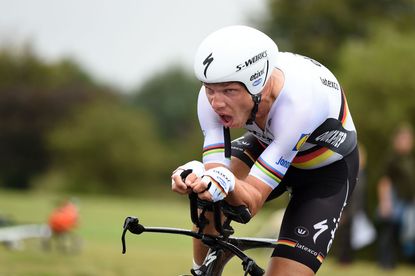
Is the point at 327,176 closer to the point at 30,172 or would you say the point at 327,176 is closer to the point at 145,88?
the point at 30,172

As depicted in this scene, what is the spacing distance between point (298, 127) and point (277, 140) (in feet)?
0.55

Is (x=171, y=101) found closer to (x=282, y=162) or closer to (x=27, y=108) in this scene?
(x=27, y=108)

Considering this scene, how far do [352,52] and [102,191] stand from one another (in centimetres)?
3789

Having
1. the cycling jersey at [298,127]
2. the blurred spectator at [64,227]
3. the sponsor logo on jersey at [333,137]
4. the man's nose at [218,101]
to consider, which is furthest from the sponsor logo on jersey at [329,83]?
the blurred spectator at [64,227]

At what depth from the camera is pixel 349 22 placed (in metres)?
68.7

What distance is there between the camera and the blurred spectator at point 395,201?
53.3ft

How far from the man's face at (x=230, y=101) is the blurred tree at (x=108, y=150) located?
59.7m

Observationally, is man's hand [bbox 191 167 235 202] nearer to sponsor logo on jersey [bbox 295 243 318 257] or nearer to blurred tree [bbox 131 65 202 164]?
sponsor logo on jersey [bbox 295 243 318 257]

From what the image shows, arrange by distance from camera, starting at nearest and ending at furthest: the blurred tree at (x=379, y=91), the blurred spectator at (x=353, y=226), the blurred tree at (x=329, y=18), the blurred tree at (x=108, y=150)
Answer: the blurred spectator at (x=353, y=226)
the blurred tree at (x=379, y=91)
the blurred tree at (x=329, y=18)
the blurred tree at (x=108, y=150)

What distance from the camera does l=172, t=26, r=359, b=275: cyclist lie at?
5.89 m

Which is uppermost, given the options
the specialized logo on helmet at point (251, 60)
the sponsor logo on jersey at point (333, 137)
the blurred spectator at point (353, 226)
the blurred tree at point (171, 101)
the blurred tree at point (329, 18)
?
the blurred tree at point (329, 18)

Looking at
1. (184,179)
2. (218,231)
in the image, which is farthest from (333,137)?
(184,179)

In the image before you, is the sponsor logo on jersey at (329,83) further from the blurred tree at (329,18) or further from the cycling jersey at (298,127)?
the blurred tree at (329,18)

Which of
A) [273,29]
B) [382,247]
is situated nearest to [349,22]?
[273,29]
